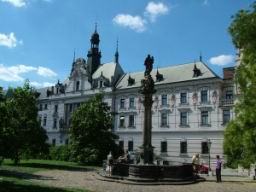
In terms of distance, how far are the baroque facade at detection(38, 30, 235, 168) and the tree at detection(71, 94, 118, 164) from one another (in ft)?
24.6

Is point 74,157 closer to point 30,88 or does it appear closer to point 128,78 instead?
point 30,88

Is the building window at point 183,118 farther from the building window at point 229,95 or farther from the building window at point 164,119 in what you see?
the building window at point 229,95

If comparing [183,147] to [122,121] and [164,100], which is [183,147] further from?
[122,121]

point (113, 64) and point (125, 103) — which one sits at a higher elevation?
point (113, 64)

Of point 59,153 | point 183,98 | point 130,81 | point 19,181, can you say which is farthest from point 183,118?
point 19,181

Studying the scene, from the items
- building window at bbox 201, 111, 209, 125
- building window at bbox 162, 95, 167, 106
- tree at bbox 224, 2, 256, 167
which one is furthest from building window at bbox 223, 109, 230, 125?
tree at bbox 224, 2, 256, 167

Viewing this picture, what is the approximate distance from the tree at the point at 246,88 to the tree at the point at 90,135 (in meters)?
26.5

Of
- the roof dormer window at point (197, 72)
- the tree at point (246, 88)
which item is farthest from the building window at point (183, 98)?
the tree at point (246, 88)

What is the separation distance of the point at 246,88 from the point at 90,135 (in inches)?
1140

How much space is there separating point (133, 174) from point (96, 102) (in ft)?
76.9

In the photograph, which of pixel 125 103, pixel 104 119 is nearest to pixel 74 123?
pixel 104 119

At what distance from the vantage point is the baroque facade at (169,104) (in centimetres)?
4412

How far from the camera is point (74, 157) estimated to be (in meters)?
44.5

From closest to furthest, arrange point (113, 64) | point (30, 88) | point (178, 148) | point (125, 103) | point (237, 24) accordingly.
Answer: point (237, 24)
point (30, 88)
point (178, 148)
point (125, 103)
point (113, 64)
